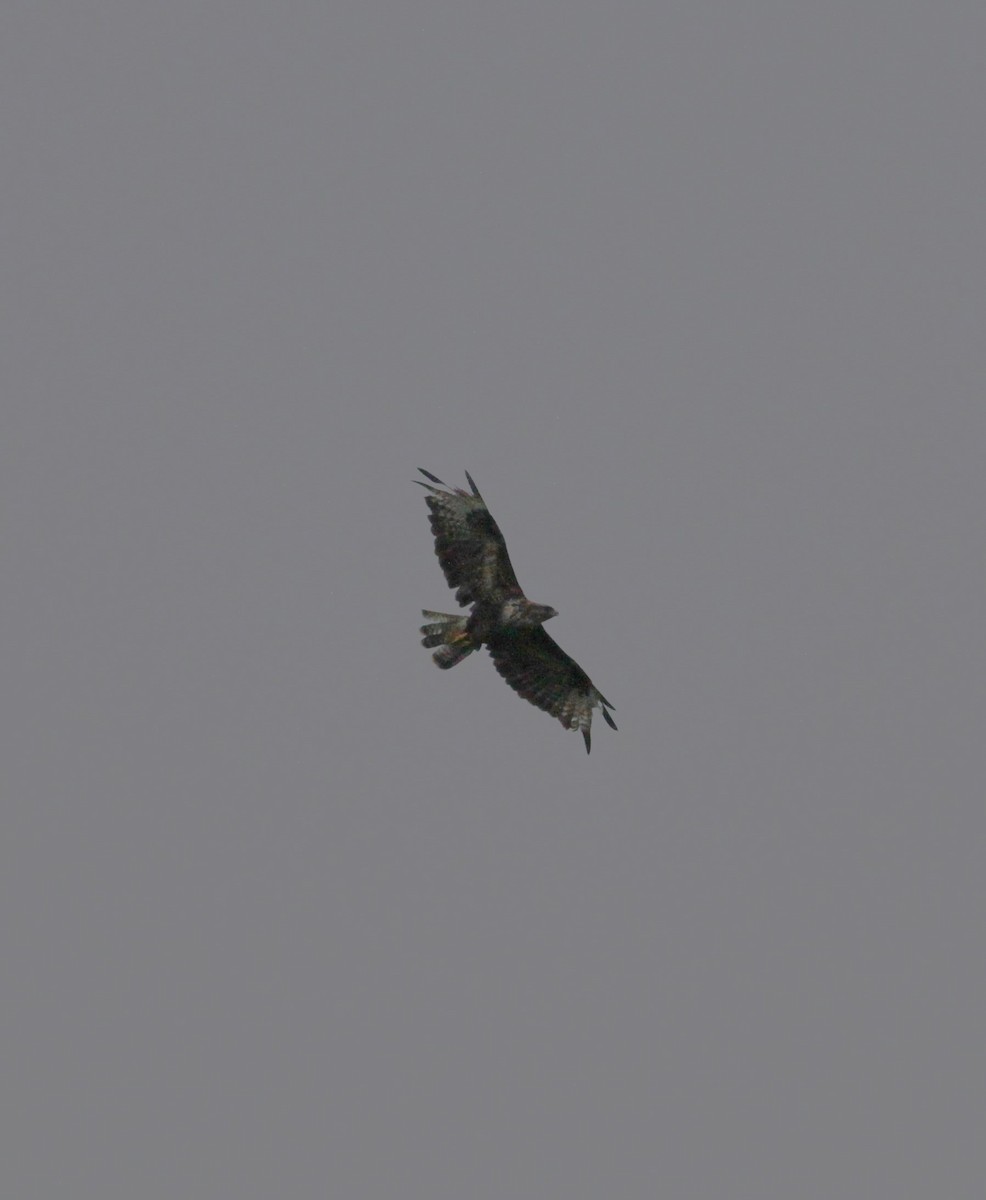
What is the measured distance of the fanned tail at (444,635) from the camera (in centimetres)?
2984

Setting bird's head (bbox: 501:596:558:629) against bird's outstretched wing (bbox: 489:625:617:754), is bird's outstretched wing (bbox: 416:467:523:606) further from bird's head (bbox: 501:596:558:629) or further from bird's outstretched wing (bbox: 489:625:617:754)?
bird's outstretched wing (bbox: 489:625:617:754)

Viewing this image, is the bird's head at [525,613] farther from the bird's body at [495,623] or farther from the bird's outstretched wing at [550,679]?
the bird's outstretched wing at [550,679]

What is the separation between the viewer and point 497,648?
100 feet

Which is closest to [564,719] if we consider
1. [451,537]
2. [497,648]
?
[497,648]

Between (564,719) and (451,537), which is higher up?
(451,537)

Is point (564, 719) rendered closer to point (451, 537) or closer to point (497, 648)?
point (497, 648)

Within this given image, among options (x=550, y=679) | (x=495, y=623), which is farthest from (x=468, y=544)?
(x=550, y=679)

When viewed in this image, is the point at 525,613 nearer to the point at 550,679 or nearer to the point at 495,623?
the point at 495,623

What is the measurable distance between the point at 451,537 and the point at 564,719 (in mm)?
3911

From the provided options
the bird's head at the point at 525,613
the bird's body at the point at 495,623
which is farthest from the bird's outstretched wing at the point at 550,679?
the bird's head at the point at 525,613

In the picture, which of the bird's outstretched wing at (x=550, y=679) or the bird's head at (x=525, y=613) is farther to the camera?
the bird's outstretched wing at (x=550, y=679)

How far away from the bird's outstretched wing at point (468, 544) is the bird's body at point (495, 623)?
0.05 feet

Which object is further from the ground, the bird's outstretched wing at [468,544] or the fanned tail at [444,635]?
the bird's outstretched wing at [468,544]

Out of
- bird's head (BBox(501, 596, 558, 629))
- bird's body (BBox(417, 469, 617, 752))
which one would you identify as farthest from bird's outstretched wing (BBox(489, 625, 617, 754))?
bird's head (BBox(501, 596, 558, 629))
